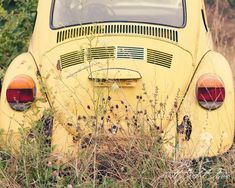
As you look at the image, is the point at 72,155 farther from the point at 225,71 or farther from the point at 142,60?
the point at 225,71

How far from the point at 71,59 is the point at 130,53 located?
0.46 meters

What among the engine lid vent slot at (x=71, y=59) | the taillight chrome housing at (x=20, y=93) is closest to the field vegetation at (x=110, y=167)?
the taillight chrome housing at (x=20, y=93)

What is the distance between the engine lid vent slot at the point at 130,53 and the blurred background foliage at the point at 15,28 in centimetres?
232

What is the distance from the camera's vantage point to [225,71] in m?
5.52

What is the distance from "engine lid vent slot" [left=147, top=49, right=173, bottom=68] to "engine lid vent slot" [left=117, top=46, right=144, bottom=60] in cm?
6

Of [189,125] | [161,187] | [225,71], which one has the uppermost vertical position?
[225,71]

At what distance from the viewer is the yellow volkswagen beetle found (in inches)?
205

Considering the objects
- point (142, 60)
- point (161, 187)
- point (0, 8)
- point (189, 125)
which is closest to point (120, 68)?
point (142, 60)

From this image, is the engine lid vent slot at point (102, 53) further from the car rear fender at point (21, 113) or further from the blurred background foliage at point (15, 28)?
the blurred background foliage at point (15, 28)

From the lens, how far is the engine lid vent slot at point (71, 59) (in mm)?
5504

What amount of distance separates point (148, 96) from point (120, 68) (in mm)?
301

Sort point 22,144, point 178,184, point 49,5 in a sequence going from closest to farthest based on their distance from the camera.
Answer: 1. point 178,184
2. point 22,144
3. point 49,5

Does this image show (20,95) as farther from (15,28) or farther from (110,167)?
(15,28)

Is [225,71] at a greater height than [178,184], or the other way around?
[225,71]
